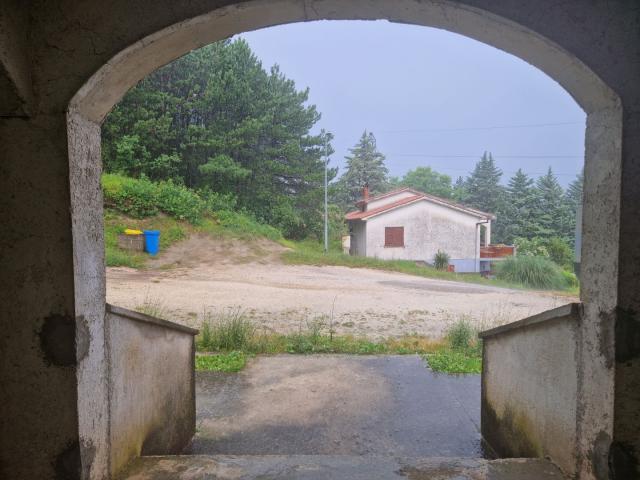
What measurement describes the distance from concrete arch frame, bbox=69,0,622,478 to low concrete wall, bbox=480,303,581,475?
11 cm

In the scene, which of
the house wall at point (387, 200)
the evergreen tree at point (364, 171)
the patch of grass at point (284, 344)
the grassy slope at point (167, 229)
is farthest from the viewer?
the evergreen tree at point (364, 171)

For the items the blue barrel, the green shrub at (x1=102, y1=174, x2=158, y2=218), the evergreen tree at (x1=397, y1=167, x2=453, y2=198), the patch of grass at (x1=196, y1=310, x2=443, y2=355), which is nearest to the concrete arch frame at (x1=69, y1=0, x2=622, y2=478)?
the patch of grass at (x1=196, y1=310, x2=443, y2=355)

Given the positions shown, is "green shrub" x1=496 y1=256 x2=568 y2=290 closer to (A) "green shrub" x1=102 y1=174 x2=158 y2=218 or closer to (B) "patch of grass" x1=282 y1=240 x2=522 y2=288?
(B) "patch of grass" x1=282 y1=240 x2=522 y2=288

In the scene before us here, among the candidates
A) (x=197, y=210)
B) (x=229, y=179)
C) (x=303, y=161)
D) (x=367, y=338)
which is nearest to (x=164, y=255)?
(x=197, y=210)

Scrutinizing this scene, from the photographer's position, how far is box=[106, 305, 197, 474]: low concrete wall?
2.22 m

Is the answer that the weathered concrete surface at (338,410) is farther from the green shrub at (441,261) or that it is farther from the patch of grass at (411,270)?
the green shrub at (441,261)

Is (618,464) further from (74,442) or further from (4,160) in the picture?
(4,160)

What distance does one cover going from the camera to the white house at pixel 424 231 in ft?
86.3

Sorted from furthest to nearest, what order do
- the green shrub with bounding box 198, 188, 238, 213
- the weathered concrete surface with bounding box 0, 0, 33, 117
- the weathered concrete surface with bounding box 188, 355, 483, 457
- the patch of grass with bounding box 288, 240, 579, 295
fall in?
the green shrub with bounding box 198, 188, 238, 213
the patch of grass with bounding box 288, 240, 579, 295
the weathered concrete surface with bounding box 188, 355, 483, 457
the weathered concrete surface with bounding box 0, 0, 33, 117

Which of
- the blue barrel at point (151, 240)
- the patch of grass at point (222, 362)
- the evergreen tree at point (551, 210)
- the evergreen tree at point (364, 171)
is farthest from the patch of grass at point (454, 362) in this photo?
the evergreen tree at point (364, 171)

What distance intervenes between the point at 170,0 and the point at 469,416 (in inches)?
156

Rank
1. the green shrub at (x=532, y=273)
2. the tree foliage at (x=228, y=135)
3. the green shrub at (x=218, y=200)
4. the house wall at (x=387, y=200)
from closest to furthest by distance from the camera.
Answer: the green shrub at (x=532, y=273)
the green shrub at (x=218, y=200)
the tree foliage at (x=228, y=135)
the house wall at (x=387, y=200)

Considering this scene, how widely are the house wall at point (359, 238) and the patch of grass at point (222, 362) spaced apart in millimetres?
21350

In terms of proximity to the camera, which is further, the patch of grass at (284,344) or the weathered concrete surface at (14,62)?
the patch of grass at (284,344)
